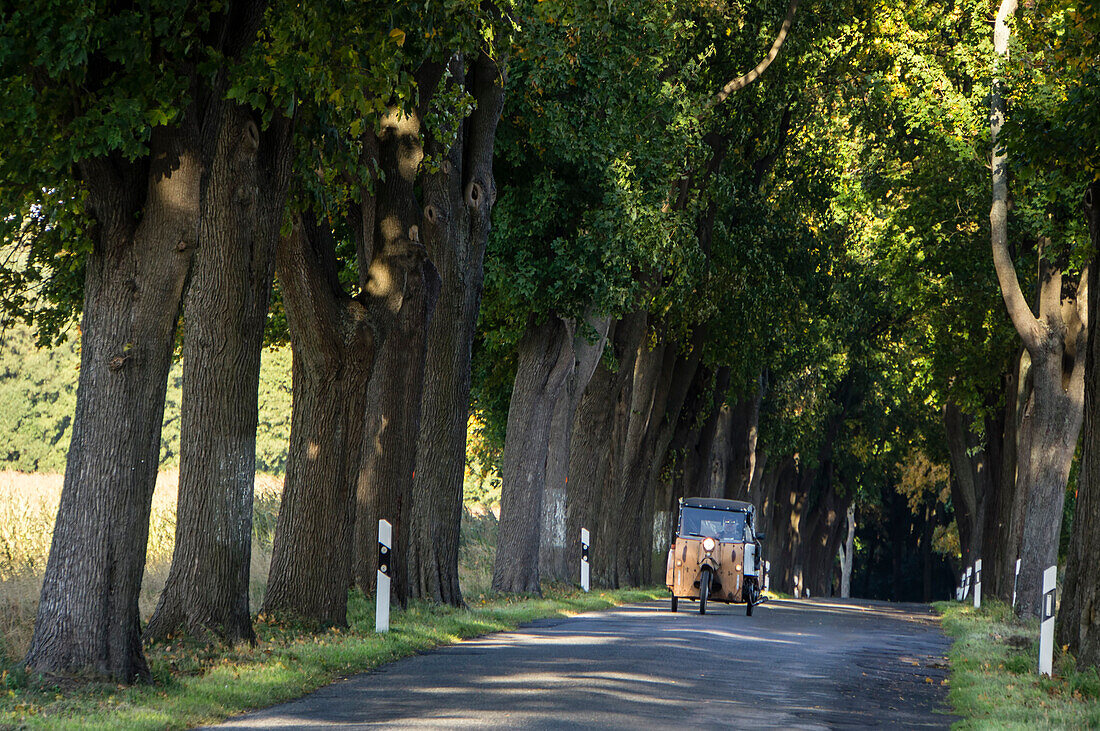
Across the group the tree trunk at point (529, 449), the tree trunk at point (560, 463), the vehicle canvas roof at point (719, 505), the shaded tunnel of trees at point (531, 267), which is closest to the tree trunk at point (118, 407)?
the shaded tunnel of trees at point (531, 267)

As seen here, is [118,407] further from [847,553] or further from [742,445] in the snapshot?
[847,553]

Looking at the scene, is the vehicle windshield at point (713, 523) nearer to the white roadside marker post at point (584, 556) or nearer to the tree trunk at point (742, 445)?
the white roadside marker post at point (584, 556)

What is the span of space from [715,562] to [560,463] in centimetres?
409

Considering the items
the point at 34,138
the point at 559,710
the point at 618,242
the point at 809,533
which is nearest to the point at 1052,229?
the point at 618,242

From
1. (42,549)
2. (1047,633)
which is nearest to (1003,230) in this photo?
(1047,633)

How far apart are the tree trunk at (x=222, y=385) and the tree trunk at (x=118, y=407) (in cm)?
160

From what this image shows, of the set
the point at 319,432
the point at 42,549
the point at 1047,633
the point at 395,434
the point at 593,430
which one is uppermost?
the point at 593,430

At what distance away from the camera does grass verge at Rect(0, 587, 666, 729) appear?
9016 millimetres

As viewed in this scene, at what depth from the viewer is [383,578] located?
1636 centimetres

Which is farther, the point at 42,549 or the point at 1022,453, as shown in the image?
the point at 1022,453

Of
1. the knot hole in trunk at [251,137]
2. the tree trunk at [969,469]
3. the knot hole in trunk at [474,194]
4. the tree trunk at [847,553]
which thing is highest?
the knot hole in trunk at [474,194]

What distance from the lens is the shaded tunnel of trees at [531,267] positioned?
35.6 ft

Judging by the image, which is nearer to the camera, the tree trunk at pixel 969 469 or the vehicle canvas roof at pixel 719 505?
the vehicle canvas roof at pixel 719 505

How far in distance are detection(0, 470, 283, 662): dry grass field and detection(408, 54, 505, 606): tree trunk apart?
2.68 metres
